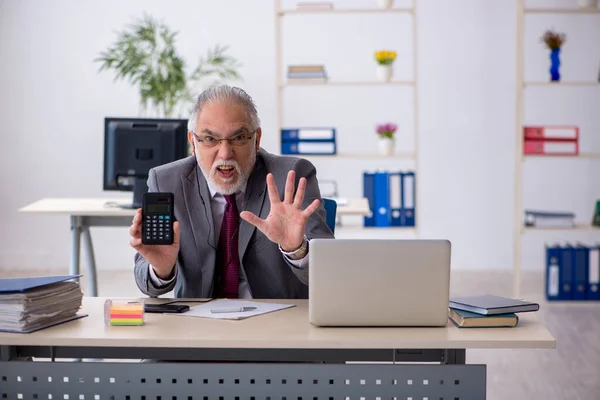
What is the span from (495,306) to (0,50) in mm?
5585

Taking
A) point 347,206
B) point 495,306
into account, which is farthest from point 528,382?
point 495,306

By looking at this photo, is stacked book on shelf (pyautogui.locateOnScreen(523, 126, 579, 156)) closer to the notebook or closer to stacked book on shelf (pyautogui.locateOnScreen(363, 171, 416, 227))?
stacked book on shelf (pyautogui.locateOnScreen(363, 171, 416, 227))

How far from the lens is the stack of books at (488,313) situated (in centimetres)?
197

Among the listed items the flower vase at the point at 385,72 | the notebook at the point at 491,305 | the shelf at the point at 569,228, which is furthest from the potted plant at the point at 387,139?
the notebook at the point at 491,305

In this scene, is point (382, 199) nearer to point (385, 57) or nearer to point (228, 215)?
point (385, 57)

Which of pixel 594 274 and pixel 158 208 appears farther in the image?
pixel 594 274

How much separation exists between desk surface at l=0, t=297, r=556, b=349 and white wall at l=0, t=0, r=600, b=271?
15.0 ft

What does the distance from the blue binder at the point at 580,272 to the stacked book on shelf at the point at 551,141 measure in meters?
0.65

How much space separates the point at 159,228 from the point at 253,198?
0.45 metres

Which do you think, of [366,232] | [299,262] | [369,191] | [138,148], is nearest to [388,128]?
[369,191]

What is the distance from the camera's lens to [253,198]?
2574 mm

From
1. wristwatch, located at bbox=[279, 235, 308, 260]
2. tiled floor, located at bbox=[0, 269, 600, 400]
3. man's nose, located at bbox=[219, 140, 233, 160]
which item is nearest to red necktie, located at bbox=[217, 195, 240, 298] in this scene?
man's nose, located at bbox=[219, 140, 233, 160]

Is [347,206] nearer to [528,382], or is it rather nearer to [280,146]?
[280,146]

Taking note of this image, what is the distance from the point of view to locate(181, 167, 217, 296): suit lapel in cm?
249
